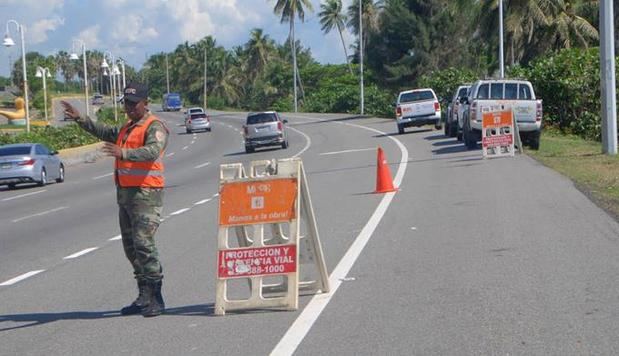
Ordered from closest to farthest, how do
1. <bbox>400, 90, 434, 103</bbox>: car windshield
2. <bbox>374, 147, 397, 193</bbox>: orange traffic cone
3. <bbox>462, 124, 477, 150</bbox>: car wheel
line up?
<bbox>374, 147, 397, 193</bbox>: orange traffic cone, <bbox>462, 124, 477, 150</bbox>: car wheel, <bbox>400, 90, 434, 103</bbox>: car windshield

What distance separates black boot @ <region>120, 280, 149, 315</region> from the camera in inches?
343

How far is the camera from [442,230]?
1356cm

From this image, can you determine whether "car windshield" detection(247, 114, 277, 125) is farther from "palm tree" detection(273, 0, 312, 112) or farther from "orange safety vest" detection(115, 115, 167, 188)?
"palm tree" detection(273, 0, 312, 112)

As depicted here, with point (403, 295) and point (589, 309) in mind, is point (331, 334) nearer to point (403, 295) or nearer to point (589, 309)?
point (403, 295)

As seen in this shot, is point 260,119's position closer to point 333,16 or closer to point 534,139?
point 534,139

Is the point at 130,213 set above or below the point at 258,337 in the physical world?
above

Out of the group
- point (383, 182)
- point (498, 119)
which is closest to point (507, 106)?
point (498, 119)

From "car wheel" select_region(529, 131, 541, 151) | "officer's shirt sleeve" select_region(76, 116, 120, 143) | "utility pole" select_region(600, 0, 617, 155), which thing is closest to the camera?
"officer's shirt sleeve" select_region(76, 116, 120, 143)

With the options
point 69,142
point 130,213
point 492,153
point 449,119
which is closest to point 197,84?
point 69,142

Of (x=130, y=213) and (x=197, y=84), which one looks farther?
(x=197, y=84)

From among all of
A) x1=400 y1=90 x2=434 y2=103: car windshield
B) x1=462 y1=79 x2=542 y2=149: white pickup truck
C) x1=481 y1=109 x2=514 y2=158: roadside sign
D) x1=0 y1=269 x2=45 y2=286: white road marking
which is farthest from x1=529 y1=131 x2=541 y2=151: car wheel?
x1=0 y1=269 x2=45 y2=286: white road marking

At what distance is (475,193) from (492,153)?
31.4 ft

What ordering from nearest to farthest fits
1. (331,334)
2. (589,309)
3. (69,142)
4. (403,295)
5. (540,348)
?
1. (540,348)
2. (331,334)
3. (589,309)
4. (403,295)
5. (69,142)

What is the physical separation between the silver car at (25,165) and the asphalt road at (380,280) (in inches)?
407
